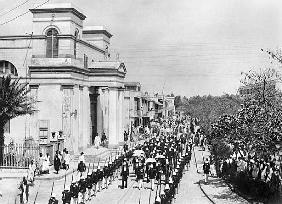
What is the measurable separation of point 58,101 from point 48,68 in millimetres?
2540

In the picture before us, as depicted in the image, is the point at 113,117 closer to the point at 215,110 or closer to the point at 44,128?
the point at 44,128

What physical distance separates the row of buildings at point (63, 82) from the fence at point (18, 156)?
0.74 meters

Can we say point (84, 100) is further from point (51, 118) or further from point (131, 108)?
point (131, 108)

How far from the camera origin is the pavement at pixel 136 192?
2128 cm

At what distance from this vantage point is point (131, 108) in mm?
66875

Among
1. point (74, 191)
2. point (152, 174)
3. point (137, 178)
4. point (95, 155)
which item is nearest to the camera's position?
point (74, 191)

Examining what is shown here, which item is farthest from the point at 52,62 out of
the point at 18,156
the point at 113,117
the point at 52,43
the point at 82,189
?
the point at 82,189

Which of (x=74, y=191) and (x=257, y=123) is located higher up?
(x=257, y=123)

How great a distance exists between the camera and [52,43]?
38.1 meters

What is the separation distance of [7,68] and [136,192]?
1932 centimetres

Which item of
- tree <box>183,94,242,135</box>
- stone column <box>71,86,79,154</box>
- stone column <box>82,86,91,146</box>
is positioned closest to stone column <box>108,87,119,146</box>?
stone column <box>82,86,91,146</box>

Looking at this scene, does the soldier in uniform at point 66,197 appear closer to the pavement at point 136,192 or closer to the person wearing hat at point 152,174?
the pavement at point 136,192

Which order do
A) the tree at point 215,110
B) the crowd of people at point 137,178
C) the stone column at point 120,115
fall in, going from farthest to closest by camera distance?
the tree at point 215,110, the stone column at point 120,115, the crowd of people at point 137,178

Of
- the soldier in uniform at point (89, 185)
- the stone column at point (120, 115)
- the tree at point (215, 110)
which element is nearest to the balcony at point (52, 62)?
the stone column at point (120, 115)
